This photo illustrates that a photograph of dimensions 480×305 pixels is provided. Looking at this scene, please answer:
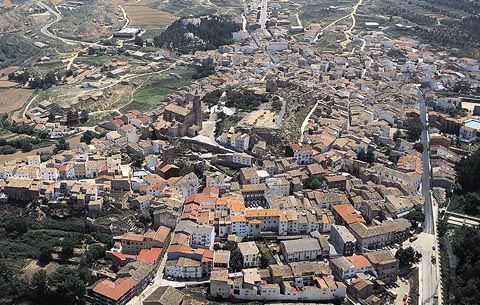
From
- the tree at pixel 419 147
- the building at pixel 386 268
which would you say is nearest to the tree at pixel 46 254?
the building at pixel 386 268

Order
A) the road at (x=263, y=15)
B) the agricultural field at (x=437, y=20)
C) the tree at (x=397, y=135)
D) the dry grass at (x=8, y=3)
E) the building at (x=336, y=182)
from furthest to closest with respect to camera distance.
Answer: the dry grass at (x=8, y=3) < the road at (x=263, y=15) < the agricultural field at (x=437, y=20) < the tree at (x=397, y=135) < the building at (x=336, y=182)

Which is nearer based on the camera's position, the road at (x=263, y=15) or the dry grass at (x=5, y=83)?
the dry grass at (x=5, y=83)

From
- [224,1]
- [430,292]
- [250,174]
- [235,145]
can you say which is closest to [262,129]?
[235,145]

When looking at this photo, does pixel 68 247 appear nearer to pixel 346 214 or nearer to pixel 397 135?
pixel 346 214

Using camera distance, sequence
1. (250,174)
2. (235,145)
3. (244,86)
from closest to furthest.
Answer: (250,174), (235,145), (244,86)

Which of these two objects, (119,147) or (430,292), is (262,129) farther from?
(430,292)

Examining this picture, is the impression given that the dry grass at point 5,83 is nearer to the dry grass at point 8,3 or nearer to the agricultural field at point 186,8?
the agricultural field at point 186,8

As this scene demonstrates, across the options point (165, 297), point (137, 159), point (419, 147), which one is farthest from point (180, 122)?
point (419, 147)
